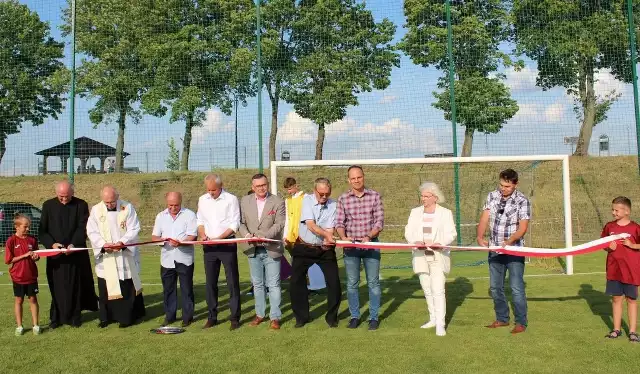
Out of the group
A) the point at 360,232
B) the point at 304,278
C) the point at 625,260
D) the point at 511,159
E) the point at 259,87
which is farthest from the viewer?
the point at 259,87

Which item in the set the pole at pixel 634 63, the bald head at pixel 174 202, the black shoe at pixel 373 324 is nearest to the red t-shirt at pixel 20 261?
the bald head at pixel 174 202

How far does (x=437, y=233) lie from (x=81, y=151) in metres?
10.1

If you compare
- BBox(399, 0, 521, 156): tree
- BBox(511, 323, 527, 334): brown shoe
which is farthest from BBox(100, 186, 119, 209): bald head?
BBox(399, 0, 521, 156): tree

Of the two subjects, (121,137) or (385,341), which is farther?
(121,137)

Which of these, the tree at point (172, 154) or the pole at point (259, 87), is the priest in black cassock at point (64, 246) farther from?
the tree at point (172, 154)

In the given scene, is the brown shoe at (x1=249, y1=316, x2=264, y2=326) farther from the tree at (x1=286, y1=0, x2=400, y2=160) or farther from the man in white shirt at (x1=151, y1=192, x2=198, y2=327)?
the tree at (x1=286, y1=0, x2=400, y2=160)

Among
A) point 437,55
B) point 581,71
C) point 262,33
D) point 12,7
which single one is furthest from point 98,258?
point 12,7

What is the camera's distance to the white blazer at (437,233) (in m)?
6.49

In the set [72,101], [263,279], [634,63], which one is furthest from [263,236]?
[634,63]

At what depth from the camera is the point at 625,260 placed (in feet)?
19.9

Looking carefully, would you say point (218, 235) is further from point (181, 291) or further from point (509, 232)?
point (509, 232)

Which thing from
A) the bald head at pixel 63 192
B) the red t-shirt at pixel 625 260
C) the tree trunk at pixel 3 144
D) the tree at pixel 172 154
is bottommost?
the red t-shirt at pixel 625 260

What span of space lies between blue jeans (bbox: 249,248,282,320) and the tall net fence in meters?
5.31

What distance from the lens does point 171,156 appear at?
13.6m
